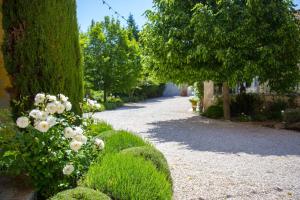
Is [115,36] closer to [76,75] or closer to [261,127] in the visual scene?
[261,127]

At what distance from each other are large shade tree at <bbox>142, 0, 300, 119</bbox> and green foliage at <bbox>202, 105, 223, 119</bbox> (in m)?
2.95

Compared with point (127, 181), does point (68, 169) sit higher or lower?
higher

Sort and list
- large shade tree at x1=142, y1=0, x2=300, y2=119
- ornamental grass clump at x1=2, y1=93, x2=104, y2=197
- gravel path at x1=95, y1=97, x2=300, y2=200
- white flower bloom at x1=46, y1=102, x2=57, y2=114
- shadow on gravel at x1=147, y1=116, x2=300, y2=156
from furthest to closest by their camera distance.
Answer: large shade tree at x1=142, y1=0, x2=300, y2=119
shadow on gravel at x1=147, y1=116, x2=300, y2=156
gravel path at x1=95, y1=97, x2=300, y2=200
white flower bloom at x1=46, y1=102, x2=57, y2=114
ornamental grass clump at x1=2, y1=93, x2=104, y2=197

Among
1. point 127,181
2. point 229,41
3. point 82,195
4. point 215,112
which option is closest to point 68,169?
point 82,195

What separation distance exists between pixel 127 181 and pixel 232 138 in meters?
A: 6.86

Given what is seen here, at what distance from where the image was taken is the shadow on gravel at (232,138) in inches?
321

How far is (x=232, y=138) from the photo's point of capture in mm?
9719

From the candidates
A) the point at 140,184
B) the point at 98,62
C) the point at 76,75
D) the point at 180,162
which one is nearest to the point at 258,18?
the point at 180,162

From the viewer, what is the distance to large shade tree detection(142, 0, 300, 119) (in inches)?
469

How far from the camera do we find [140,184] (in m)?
3.35

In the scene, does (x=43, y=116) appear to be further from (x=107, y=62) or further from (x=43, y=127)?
(x=107, y=62)

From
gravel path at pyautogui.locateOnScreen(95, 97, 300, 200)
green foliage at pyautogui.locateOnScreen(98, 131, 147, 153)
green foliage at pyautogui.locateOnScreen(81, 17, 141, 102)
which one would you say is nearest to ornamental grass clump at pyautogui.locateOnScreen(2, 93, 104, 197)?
green foliage at pyautogui.locateOnScreen(98, 131, 147, 153)

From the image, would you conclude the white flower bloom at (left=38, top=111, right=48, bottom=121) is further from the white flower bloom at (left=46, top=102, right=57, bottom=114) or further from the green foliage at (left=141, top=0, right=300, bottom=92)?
the green foliage at (left=141, top=0, right=300, bottom=92)

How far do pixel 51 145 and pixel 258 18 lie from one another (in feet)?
34.2
